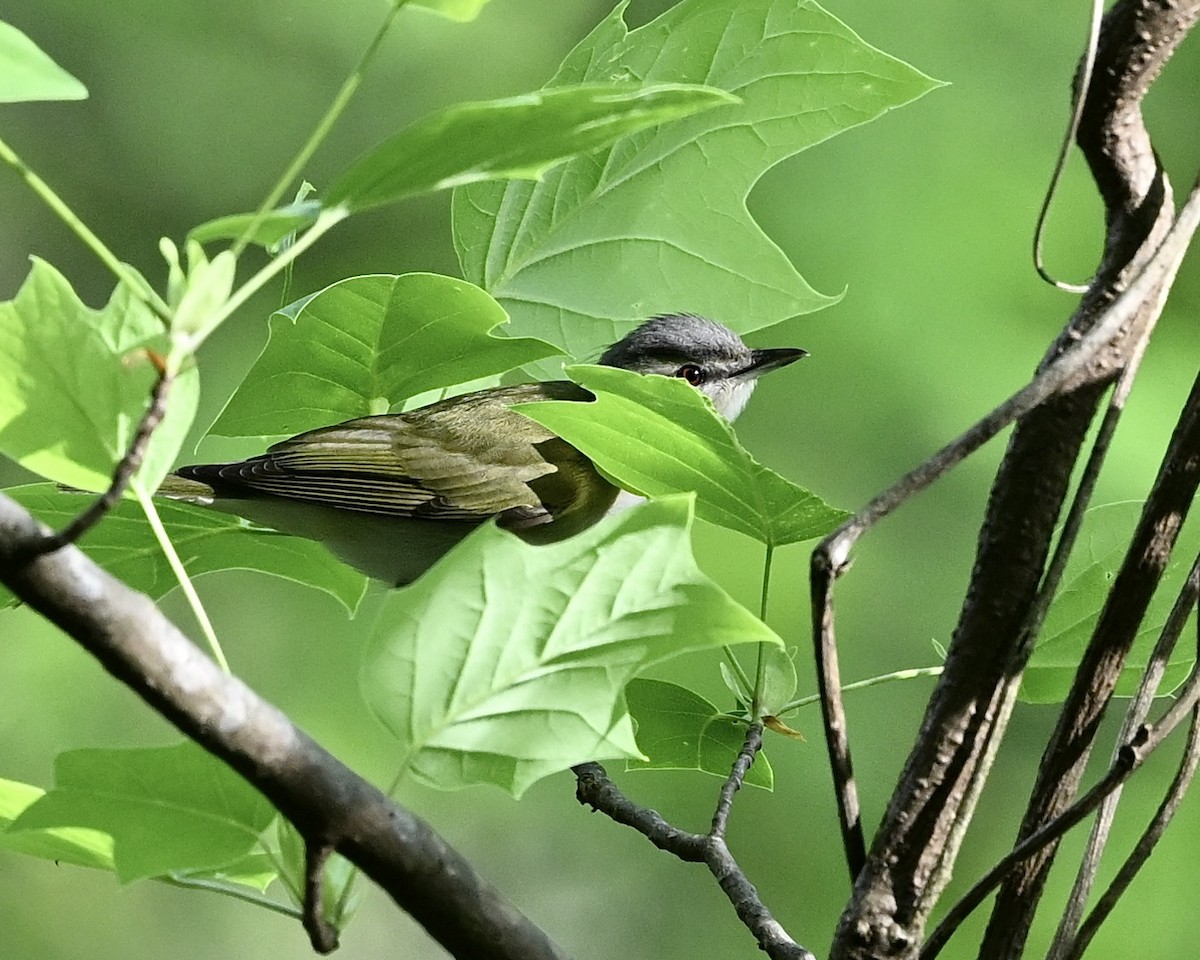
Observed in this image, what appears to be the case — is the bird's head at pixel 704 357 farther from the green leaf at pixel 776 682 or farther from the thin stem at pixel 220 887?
the thin stem at pixel 220 887

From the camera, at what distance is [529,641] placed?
78cm

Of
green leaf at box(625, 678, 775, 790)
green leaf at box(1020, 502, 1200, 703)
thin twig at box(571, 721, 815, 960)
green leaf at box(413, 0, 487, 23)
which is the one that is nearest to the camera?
green leaf at box(413, 0, 487, 23)

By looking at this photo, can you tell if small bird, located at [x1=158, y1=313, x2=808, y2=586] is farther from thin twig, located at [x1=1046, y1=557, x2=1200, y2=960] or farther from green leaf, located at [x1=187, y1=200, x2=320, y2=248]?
green leaf, located at [x1=187, y1=200, x2=320, y2=248]

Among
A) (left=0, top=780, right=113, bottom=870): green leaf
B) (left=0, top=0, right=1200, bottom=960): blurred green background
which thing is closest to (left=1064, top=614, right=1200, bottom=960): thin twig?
(left=0, top=780, right=113, bottom=870): green leaf

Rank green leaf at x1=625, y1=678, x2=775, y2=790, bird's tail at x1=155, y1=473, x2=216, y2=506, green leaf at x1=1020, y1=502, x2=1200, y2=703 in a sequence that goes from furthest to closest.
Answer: bird's tail at x1=155, y1=473, x2=216, y2=506
green leaf at x1=625, y1=678, x2=775, y2=790
green leaf at x1=1020, y1=502, x2=1200, y2=703

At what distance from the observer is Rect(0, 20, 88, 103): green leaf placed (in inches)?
27.7

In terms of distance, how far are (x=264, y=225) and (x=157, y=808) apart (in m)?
0.31

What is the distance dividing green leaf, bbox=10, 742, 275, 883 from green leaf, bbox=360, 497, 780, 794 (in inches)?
3.5

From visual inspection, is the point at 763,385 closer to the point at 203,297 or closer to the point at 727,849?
the point at 727,849

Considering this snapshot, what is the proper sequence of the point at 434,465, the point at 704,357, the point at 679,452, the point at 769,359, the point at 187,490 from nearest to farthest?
the point at 679,452 → the point at 187,490 → the point at 434,465 → the point at 769,359 → the point at 704,357

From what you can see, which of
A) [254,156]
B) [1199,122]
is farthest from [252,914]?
[1199,122]

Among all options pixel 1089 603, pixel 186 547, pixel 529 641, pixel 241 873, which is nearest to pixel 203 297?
pixel 529 641

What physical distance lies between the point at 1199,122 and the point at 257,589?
2994mm

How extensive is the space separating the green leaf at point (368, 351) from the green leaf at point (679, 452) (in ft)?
0.57
